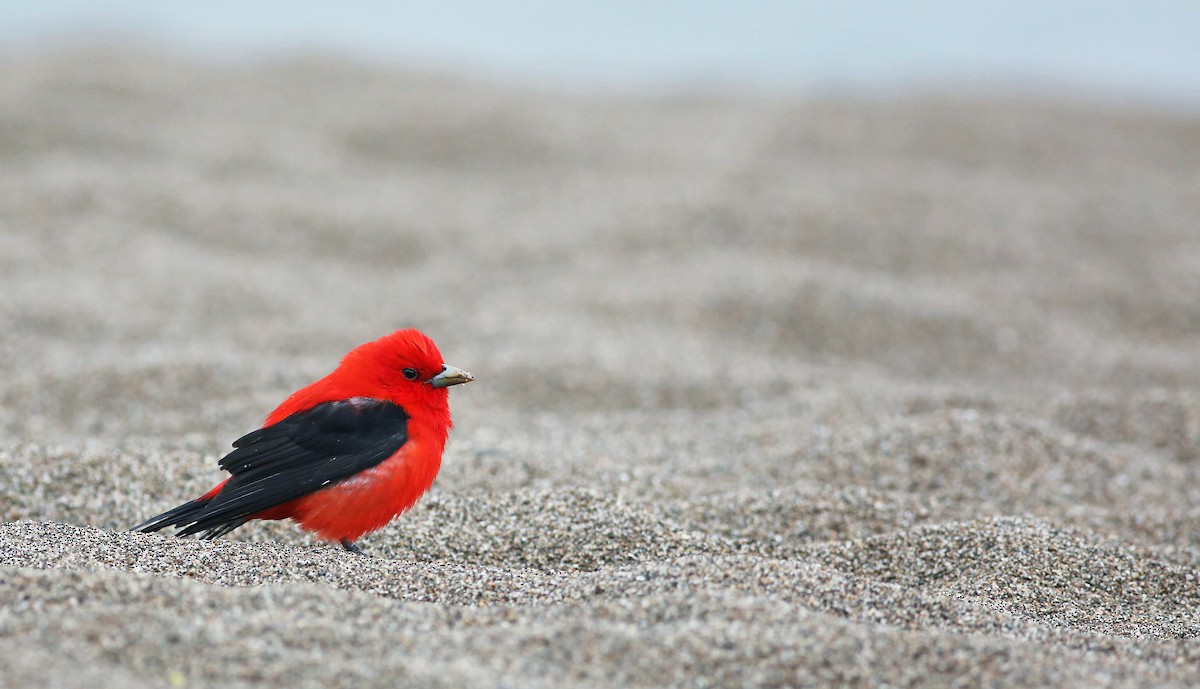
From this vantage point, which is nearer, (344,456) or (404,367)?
(344,456)

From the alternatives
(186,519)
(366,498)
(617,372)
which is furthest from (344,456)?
(617,372)

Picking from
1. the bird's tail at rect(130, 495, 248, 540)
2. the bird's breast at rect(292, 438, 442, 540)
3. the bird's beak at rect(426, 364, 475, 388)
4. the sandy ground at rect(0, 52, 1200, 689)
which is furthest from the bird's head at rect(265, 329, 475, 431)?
the sandy ground at rect(0, 52, 1200, 689)

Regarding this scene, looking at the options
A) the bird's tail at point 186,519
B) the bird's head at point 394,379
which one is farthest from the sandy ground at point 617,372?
the bird's head at point 394,379

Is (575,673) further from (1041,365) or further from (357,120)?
(357,120)

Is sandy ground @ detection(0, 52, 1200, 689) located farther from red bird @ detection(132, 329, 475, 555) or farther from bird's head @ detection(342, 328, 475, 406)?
bird's head @ detection(342, 328, 475, 406)

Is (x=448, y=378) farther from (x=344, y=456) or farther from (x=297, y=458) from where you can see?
(x=297, y=458)

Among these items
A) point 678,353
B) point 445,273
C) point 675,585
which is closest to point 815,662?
point 675,585
